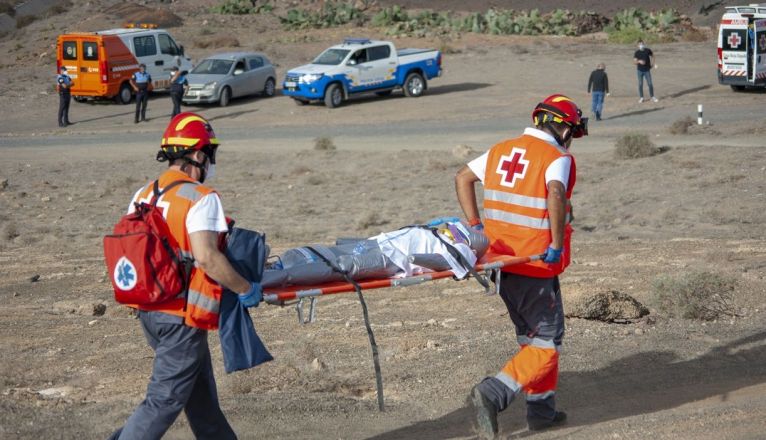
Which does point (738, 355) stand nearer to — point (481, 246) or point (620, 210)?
point (481, 246)

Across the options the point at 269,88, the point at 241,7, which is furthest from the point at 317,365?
the point at 241,7

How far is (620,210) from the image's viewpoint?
49.6 ft

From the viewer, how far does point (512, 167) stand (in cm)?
593

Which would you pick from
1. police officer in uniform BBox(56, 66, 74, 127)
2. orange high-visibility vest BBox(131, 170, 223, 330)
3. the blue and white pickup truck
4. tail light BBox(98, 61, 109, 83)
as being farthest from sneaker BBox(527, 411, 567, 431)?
tail light BBox(98, 61, 109, 83)

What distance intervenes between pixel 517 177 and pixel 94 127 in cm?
2387

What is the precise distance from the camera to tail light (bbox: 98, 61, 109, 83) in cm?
3011

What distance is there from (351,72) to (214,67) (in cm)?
461

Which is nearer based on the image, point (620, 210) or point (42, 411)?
point (42, 411)

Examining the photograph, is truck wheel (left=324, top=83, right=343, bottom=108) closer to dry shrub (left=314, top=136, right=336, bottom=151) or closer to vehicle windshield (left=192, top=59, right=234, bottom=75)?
vehicle windshield (left=192, top=59, right=234, bottom=75)

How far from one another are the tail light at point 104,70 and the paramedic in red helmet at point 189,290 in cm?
2630

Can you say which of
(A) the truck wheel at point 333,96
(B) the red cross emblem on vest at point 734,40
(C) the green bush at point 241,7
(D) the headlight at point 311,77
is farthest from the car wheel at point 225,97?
(C) the green bush at point 241,7

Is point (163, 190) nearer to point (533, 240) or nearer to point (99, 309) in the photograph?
point (533, 240)

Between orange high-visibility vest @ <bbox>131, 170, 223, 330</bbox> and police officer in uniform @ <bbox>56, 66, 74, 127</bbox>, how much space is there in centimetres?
2380

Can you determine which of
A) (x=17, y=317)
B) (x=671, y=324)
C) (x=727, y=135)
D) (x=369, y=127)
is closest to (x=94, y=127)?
(x=369, y=127)
